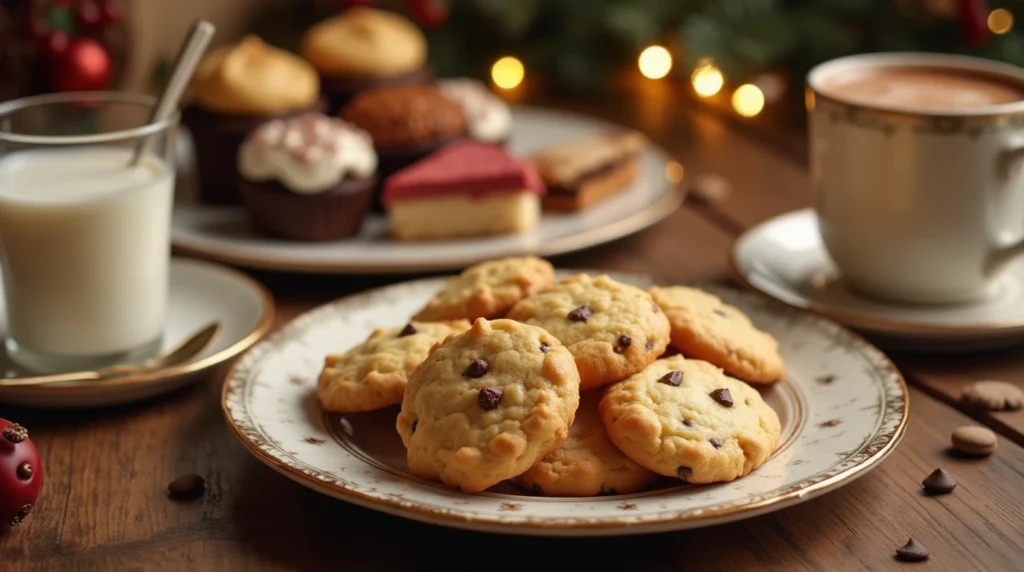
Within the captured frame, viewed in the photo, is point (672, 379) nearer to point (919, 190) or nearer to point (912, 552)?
point (912, 552)

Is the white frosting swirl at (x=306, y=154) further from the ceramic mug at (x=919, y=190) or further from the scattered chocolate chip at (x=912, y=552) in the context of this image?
the scattered chocolate chip at (x=912, y=552)

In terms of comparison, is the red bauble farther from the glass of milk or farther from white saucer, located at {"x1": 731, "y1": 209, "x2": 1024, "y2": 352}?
white saucer, located at {"x1": 731, "y1": 209, "x2": 1024, "y2": 352}

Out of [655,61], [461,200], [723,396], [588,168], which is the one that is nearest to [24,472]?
[723,396]

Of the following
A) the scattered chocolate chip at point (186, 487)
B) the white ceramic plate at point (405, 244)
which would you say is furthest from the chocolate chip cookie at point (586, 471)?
the white ceramic plate at point (405, 244)

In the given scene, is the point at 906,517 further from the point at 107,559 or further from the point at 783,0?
the point at 783,0

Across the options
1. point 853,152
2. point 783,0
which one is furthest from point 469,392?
point 783,0
